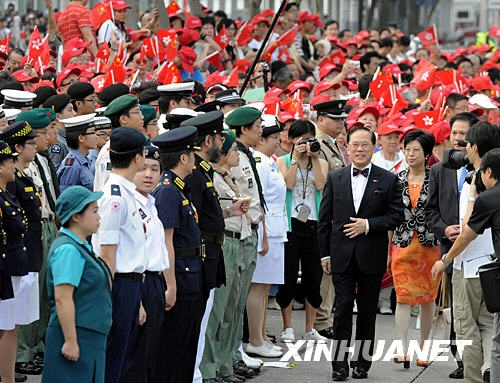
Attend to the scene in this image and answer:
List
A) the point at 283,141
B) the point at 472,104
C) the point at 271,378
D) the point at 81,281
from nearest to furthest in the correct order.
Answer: the point at 81,281 → the point at 271,378 → the point at 283,141 → the point at 472,104

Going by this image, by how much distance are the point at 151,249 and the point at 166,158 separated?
856 millimetres

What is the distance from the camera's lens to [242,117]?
9094 mm

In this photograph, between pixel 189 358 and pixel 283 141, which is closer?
pixel 189 358

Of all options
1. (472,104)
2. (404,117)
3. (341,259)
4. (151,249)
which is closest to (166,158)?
(151,249)

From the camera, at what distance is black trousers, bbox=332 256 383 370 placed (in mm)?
8852

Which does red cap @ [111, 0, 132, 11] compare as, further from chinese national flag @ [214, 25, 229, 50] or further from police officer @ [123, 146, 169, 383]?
police officer @ [123, 146, 169, 383]

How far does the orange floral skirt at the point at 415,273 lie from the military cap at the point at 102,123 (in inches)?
110

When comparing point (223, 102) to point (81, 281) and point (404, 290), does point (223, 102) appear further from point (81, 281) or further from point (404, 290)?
point (81, 281)

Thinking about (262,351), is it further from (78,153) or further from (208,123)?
(208,123)

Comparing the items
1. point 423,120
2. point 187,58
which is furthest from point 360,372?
point 187,58

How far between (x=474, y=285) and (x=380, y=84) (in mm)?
6690

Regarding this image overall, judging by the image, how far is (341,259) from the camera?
8914 mm

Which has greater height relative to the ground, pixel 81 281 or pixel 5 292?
pixel 81 281

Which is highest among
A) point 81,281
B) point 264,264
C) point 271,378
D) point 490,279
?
point 81,281
